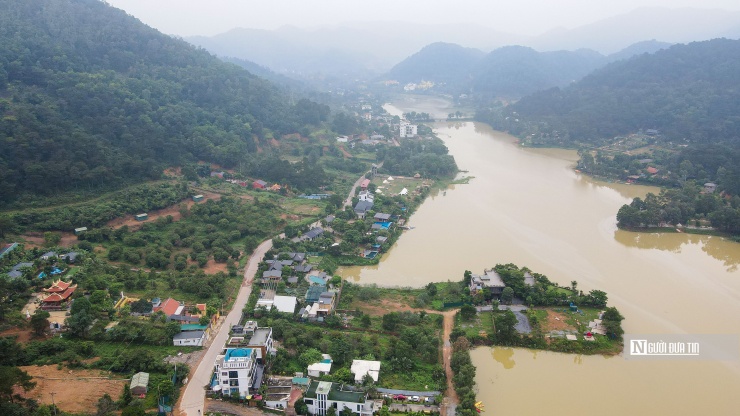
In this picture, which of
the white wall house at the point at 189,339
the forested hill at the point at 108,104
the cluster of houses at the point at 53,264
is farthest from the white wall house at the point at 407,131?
the white wall house at the point at 189,339

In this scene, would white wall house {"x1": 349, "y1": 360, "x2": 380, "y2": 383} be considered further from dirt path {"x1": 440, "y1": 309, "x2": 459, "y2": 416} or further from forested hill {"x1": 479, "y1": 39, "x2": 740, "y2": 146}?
forested hill {"x1": 479, "y1": 39, "x2": 740, "y2": 146}

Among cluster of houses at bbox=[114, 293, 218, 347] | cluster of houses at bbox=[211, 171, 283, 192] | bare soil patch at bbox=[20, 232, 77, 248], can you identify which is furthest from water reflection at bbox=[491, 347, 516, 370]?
cluster of houses at bbox=[211, 171, 283, 192]

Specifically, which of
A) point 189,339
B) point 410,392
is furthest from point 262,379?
point 410,392

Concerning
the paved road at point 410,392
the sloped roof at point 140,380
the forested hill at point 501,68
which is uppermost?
the forested hill at point 501,68

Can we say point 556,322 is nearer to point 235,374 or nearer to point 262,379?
point 262,379

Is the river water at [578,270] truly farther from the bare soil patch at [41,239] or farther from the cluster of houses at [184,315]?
the bare soil patch at [41,239]

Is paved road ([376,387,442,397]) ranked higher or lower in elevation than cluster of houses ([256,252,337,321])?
lower

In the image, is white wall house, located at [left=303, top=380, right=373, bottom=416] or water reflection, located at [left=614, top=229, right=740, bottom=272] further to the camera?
water reflection, located at [left=614, top=229, right=740, bottom=272]
